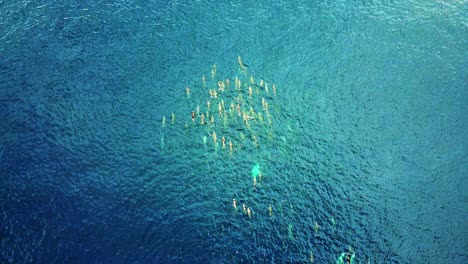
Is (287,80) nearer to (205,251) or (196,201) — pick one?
(196,201)

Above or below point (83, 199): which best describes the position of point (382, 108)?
above

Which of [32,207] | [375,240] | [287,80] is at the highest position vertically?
[287,80]

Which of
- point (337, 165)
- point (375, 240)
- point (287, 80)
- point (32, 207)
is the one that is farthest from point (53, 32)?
point (375, 240)

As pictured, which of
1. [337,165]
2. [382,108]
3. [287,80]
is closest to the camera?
[337,165]

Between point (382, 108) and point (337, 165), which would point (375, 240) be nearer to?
point (337, 165)

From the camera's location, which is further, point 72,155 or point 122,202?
point 72,155

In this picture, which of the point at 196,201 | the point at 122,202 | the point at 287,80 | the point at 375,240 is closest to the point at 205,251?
the point at 196,201

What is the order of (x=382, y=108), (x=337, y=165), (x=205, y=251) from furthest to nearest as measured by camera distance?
(x=382, y=108) → (x=337, y=165) → (x=205, y=251)
